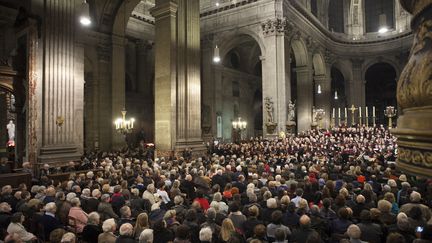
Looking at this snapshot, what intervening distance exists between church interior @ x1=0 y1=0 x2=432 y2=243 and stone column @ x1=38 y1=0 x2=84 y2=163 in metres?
0.06

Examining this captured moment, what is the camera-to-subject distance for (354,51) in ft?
143

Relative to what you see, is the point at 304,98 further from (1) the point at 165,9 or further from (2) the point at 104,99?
(2) the point at 104,99

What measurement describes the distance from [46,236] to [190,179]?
452 centimetres

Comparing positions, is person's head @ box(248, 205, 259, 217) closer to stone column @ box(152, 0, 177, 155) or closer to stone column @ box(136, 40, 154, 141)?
stone column @ box(152, 0, 177, 155)

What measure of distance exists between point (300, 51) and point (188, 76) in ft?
60.8

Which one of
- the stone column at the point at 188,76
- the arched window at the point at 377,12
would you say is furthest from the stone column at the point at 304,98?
the stone column at the point at 188,76

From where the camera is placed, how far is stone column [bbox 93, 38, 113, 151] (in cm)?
2388

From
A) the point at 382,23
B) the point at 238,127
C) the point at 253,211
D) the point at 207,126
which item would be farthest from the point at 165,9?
the point at 382,23

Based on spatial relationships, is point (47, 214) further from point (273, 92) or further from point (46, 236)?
point (273, 92)

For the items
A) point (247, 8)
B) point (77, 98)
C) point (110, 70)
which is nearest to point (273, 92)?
point (247, 8)

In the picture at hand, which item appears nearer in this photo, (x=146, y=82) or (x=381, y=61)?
(x=146, y=82)

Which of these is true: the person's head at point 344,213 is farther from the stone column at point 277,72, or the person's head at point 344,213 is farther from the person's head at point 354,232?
the stone column at point 277,72

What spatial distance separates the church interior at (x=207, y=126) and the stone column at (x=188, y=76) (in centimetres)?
9

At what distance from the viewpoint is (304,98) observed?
35000 millimetres
